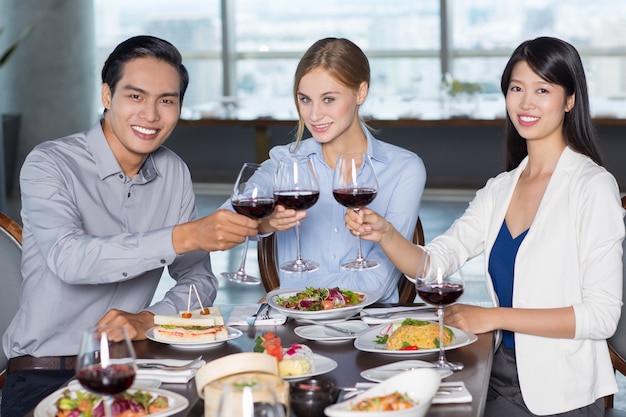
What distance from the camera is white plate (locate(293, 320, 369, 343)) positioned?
6.93 feet

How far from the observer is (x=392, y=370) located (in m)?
1.87

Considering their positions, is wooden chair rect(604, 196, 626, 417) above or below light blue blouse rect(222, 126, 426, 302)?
below

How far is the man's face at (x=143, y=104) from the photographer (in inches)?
99.4

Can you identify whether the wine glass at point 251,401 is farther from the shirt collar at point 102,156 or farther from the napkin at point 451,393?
the shirt collar at point 102,156

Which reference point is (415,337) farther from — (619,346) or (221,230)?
(619,346)

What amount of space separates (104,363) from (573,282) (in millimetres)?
1302

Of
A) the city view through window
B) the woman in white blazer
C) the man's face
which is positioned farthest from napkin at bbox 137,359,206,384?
the city view through window

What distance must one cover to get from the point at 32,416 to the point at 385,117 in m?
6.55

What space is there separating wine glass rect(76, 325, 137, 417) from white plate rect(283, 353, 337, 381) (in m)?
0.46

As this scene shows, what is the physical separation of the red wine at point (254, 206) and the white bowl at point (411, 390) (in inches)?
25.6

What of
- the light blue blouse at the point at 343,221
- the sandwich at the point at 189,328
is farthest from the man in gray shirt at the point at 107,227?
the light blue blouse at the point at 343,221

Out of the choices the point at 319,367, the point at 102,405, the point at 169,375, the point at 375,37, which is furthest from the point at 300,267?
the point at 375,37

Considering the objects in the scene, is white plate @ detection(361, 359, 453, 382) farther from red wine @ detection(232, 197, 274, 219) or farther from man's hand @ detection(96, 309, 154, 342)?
man's hand @ detection(96, 309, 154, 342)

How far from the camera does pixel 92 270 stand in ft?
7.44
